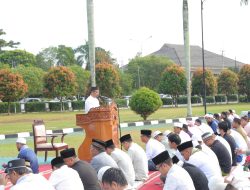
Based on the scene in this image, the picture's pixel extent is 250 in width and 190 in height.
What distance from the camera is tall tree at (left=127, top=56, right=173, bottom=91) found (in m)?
69.9

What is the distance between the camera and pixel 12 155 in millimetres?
14711

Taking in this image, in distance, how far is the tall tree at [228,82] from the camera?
55500mm

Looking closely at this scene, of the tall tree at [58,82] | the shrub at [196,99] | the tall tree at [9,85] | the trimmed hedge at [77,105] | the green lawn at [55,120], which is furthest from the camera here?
the shrub at [196,99]

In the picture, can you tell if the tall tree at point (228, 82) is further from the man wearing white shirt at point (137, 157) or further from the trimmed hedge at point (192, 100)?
the man wearing white shirt at point (137, 157)

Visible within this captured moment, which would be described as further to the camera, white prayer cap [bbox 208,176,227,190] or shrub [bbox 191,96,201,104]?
shrub [bbox 191,96,201,104]

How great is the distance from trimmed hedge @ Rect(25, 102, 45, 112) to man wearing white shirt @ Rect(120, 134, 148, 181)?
132ft

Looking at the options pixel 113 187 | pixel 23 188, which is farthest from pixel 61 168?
pixel 113 187

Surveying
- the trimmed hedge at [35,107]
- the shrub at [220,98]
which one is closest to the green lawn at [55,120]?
the trimmed hedge at [35,107]

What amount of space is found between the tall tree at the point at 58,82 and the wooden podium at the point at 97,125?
34567 millimetres

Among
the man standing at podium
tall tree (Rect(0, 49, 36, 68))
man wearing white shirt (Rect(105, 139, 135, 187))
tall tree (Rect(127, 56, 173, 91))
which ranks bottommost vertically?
man wearing white shirt (Rect(105, 139, 135, 187))

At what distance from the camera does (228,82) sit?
5600 cm

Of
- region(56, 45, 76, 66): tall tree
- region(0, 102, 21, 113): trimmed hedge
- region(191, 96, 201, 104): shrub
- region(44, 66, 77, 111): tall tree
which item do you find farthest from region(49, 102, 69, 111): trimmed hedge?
region(56, 45, 76, 66): tall tree

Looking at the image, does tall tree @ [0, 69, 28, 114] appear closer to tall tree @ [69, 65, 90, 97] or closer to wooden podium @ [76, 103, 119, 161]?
tall tree @ [69, 65, 90, 97]

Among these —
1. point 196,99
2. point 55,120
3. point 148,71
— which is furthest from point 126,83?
point 55,120
